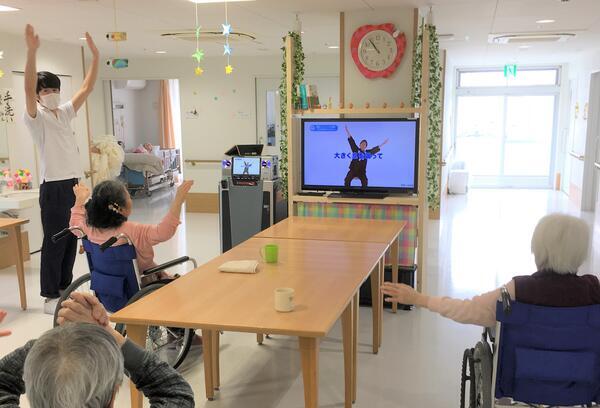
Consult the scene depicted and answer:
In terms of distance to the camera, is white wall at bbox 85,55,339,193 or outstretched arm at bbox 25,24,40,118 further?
white wall at bbox 85,55,339,193

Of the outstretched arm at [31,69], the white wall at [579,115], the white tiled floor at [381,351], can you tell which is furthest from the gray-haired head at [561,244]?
the white wall at [579,115]

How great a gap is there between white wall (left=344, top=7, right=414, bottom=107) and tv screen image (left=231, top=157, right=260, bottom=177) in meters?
1.26

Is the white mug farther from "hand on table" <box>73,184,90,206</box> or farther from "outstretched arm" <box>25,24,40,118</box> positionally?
"outstretched arm" <box>25,24,40,118</box>

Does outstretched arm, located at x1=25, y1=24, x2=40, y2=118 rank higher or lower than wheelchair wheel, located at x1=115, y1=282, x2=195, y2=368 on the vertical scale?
higher

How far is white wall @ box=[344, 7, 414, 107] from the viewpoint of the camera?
482cm

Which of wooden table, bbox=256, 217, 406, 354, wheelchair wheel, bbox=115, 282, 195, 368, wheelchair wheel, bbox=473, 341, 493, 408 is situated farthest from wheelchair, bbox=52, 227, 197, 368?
wheelchair wheel, bbox=473, 341, 493, 408

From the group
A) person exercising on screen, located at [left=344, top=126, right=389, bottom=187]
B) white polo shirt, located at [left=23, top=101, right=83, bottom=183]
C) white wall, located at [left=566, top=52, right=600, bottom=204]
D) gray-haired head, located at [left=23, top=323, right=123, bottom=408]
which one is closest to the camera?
gray-haired head, located at [left=23, top=323, right=123, bottom=408]

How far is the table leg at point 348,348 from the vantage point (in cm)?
284

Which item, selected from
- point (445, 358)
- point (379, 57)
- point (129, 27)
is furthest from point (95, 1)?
point (445, 358)

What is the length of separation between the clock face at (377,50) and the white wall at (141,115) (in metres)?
10.2

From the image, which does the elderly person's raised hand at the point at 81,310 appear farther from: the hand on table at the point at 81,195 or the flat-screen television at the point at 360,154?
the flat-screen television at the point at 360,154

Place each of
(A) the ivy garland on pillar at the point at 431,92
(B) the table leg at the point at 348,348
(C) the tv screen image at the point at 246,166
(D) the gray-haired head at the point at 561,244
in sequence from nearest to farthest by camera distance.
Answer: (D) the gray-haired head at the point at 561,244, (B) the table leg at the point at 348,348, (A) the ivy garland on pillar at the point at 431,92, (C) the tv screen image at the point at 246,166

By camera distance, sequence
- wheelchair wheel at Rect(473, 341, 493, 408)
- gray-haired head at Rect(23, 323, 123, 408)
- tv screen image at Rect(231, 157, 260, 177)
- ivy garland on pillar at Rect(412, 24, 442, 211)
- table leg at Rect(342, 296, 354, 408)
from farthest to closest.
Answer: tv screen image at Rect(231, 157, 260, 177), ivy garland on pillar at Rect(412, 24, 442, 211), table leg at Rect(342, 296, 354, 408), wheelchair wheel at Rect(473, 341, 493, 408), gray-haired head at Rect(23, 323, 123, 408)

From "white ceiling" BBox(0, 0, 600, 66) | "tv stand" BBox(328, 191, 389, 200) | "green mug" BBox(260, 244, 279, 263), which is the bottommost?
"green mug" BBox(260, 244, 279, 263)
